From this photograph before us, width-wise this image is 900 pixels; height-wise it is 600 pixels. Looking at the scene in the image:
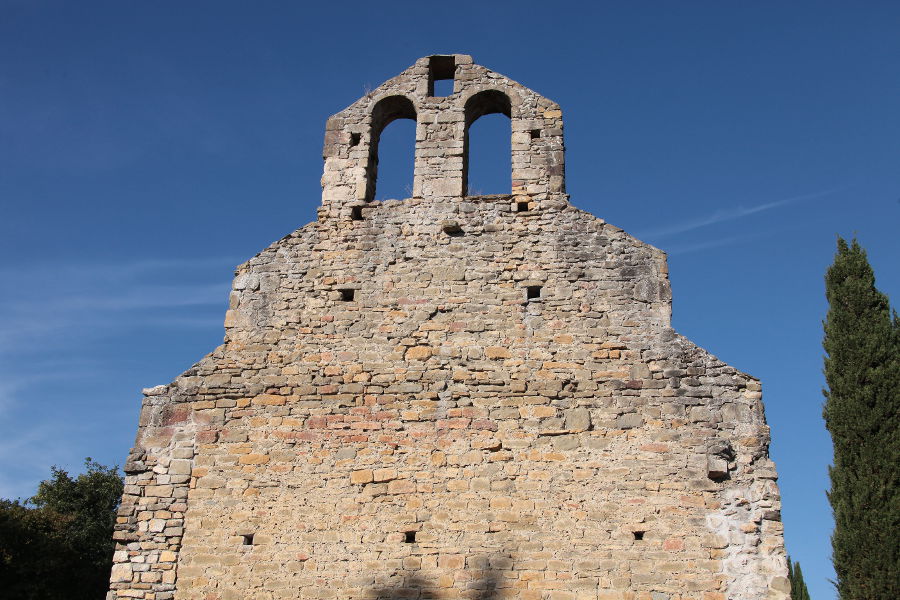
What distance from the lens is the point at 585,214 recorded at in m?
9.27

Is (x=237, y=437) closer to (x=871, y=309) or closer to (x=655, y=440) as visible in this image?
(x=655, y=440)

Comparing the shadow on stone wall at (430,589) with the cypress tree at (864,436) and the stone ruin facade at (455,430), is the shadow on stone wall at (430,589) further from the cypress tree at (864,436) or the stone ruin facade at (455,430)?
the cypress tree at (864,436)

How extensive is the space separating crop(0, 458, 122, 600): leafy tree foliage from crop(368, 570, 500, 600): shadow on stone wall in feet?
33.0

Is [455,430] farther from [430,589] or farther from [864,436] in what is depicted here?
[864,436]

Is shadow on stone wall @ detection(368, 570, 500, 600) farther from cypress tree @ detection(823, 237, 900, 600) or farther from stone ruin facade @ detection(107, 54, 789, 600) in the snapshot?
cypress tree @ detection(823, 237, 900, 600)

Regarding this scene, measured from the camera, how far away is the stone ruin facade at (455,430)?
7.63m

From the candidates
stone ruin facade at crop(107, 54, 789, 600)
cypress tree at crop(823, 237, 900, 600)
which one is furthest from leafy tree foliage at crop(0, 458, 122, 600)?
cypress tree at crop(823, 237, 900, 600)

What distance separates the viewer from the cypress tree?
352 inches

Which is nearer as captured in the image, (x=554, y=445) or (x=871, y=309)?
(x=554, y=445)

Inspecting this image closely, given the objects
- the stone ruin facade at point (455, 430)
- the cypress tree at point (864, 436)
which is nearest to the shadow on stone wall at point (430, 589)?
the stone ruin facade at point (455, 430)

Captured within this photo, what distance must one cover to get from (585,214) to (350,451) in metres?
3.77

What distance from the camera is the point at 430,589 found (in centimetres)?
759

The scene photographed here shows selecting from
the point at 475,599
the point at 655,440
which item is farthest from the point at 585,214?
the point at 475,599

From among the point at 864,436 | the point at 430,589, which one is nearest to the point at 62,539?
the point at 430,589
